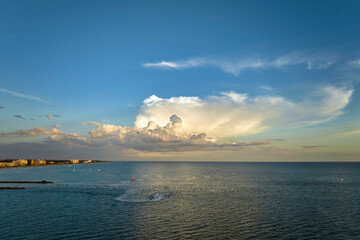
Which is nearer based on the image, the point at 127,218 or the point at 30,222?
the point at 30,222

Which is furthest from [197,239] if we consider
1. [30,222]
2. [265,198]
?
[265,198]

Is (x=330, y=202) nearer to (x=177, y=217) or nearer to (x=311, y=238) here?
(x=311, y=238)

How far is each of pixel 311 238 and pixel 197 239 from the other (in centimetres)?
2635

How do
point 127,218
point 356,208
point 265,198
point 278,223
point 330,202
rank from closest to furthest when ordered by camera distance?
point 278,223 → point 127,218 → point 356,208 → point 330,202 → point 265,198

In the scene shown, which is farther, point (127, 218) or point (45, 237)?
point (127, 218)

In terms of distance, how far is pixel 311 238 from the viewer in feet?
179

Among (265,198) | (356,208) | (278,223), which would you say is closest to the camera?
(278,223)

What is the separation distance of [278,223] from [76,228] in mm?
53775

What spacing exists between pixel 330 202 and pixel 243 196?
3380cm

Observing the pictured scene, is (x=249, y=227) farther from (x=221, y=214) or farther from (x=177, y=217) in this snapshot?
(x=177, y=217)

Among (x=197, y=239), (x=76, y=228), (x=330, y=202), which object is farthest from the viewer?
(x=330, y=202)

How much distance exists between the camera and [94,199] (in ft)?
326

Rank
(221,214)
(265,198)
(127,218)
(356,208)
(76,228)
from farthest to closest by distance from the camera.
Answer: (265,198) → (356,208) → (221,214) → (127,218) → (76,228)

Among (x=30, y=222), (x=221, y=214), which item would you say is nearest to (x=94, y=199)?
(x=30, y=222)
